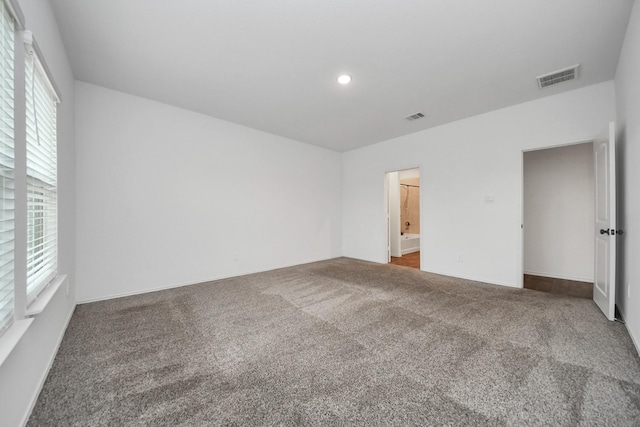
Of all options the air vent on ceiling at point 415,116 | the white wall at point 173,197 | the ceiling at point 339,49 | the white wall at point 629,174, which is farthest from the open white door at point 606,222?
the white wall at point 173,197

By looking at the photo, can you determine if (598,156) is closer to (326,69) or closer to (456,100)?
(456,100)

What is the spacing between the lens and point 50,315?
1.89 metres

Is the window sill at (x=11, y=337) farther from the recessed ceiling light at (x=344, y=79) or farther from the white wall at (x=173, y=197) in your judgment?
the recessed ceiling light at (x=344, y=79)

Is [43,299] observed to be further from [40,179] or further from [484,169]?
[484,169]

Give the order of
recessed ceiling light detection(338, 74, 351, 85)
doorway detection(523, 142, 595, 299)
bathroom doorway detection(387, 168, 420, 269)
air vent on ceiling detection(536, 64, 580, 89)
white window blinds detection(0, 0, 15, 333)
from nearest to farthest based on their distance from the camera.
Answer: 1. white window blinds detection(0, 0, 15, 333)
2. air vent on ceiling detection(536, 64, 580, 89)
3. recessed ceiling light detection(338, 74, 351, 85)
4. doorway detection(523, 142, 595, 299)
5. bathroom doorway detection(387, 168, 420, 269)

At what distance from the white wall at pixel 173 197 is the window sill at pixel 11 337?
2.17m

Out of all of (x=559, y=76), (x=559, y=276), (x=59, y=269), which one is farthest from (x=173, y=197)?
(x=559, y=276)

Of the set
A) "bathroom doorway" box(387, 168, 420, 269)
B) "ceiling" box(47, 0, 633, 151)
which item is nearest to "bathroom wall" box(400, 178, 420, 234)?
"bathroom doorway" box(387, 168, 420, 269)

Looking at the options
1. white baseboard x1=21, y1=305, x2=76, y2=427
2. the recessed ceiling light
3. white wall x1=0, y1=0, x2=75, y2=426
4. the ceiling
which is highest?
the ceiling

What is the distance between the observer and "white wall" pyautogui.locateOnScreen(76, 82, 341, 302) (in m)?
3.12

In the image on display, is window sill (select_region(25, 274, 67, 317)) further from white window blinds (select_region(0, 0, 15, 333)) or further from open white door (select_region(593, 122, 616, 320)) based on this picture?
open white door (select_region(593, 122, 616, 320))

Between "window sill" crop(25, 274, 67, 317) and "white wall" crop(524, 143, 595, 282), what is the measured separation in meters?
6.23

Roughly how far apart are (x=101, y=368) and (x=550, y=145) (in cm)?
536

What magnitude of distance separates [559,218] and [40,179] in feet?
21.6
